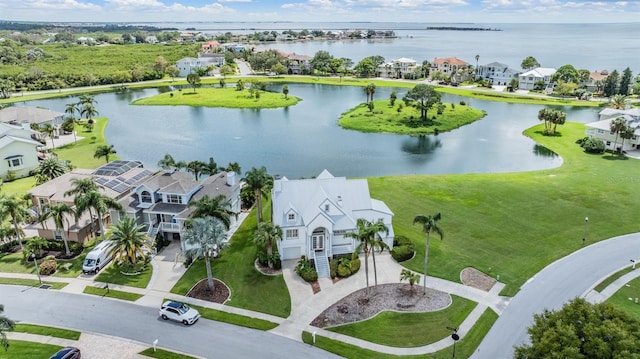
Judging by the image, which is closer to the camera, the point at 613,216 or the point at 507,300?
the point at 507,300

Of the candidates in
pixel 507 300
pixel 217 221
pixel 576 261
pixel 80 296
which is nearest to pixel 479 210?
pixel 576 261

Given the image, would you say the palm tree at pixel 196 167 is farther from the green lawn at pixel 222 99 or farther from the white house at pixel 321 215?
the green lawn at pixel 222 99

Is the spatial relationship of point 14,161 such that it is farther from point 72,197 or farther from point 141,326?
point 141,326

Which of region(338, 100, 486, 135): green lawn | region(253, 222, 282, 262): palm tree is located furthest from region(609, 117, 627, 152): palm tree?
region(253, 222, 282, 262): palm tree

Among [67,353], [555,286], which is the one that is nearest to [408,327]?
[555,286]

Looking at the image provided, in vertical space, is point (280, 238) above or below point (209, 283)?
above

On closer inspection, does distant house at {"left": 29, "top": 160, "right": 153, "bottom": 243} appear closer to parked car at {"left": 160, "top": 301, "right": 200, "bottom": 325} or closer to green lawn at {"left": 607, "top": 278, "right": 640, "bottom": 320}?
parked car at {"left": 160, "top": 301, "right": 200, "bottom": 325}

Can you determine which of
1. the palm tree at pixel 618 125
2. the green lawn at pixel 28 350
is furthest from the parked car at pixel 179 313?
the palm tree at pixel 618 125

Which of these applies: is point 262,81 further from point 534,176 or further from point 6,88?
point 534,176

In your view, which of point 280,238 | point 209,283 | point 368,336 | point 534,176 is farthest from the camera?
point 534,176
